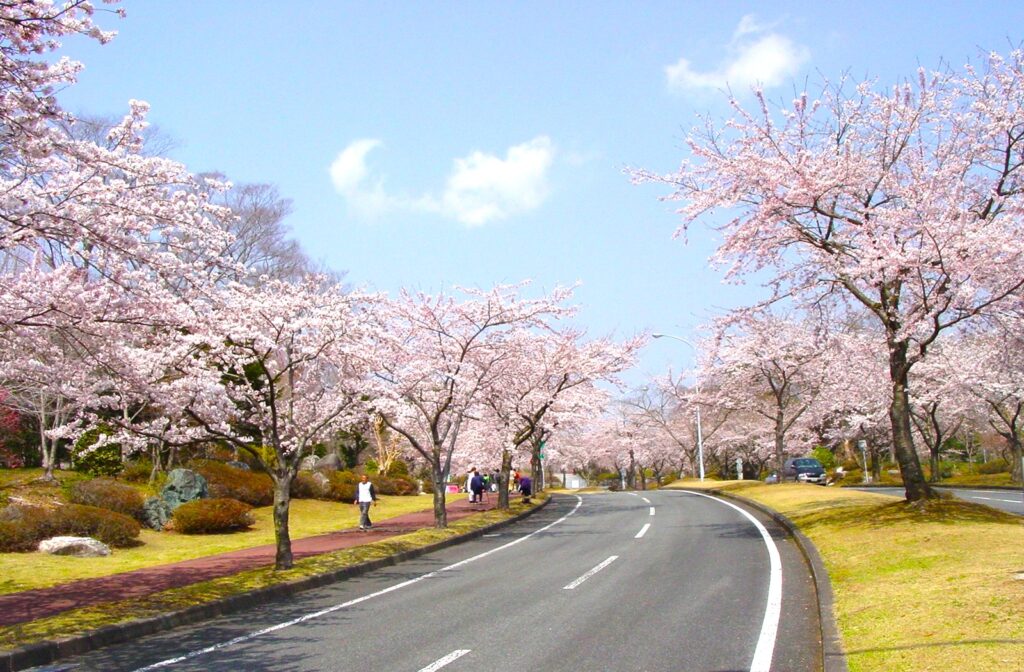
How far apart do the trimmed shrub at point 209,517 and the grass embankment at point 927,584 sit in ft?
50.3

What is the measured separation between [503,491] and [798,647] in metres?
22.2

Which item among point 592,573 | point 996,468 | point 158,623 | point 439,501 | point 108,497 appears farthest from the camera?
point 996,468

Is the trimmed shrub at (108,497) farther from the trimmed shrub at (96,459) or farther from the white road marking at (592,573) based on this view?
the white road marking at (592,573)

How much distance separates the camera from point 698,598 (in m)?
9.99

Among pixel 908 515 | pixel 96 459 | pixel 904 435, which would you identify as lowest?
pixel 908 515

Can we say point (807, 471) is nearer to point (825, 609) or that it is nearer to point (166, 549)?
point (166, 549)

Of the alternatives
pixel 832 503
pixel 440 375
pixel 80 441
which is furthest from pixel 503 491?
pixel 80 441

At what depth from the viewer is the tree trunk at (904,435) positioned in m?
16.5

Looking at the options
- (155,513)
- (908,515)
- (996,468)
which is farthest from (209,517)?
(996,468)

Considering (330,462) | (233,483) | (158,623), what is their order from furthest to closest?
(330,462)
(233,483)
(158,623)

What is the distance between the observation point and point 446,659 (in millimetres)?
7230

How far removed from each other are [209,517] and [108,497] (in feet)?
8.59

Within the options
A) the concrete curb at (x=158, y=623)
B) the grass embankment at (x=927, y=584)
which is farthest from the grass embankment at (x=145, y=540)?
the grass embankment at (x=927, y=584)

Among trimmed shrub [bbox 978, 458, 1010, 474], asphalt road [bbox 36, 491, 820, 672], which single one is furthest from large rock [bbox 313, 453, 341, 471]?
trimmed shrub [bbox 978, 458, 1010, 474]
